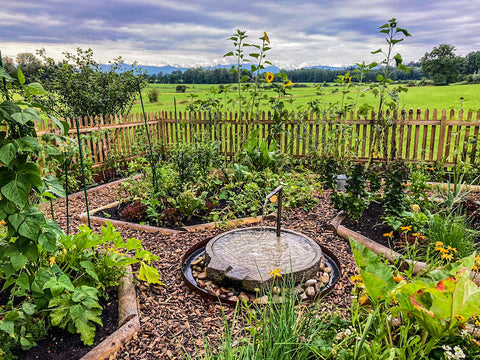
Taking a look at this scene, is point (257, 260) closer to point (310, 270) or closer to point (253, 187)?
point (310, 270)

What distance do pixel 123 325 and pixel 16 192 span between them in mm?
1192

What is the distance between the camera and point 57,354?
6.64 feet

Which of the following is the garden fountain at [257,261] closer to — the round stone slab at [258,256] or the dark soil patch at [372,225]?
the round stone slab at [258,256]

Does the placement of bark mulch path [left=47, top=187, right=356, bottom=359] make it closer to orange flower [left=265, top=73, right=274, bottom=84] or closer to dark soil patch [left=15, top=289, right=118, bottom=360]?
dark soil patch [left=15, top=289, right=118, bottom=360]

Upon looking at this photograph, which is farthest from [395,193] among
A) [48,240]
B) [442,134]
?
[442,134]

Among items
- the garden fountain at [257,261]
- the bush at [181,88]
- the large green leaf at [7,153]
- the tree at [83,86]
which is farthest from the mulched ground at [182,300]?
the bush at [181,88]

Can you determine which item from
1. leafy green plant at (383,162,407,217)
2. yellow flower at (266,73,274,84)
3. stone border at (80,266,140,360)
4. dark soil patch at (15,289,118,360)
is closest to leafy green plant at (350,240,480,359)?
stone border at (80,266,140,360)

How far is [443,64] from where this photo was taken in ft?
103

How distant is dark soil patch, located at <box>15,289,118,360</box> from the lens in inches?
79.0

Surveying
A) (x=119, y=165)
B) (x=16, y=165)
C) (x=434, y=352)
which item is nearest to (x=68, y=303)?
(x=16, y=165)

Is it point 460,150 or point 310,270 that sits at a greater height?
point 460,150

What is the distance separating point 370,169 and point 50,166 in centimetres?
488

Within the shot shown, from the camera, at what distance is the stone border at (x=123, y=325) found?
2.08 m

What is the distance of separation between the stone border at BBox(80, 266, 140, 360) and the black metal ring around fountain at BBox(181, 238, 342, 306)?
514 millimetres
